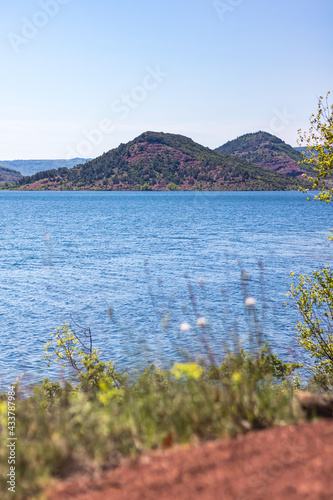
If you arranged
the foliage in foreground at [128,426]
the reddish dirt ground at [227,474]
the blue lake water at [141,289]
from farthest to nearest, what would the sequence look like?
the blue lake water at [141,289] < the foliage in foreground at [128,426] < the reddish dirt ground at [227,474]

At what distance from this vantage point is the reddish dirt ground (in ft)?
11.9

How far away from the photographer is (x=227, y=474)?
388 cm

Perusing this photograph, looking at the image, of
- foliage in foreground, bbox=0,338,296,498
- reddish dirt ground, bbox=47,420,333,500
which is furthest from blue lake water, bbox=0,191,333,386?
reddish dirt ground, bbox=47,420,333,500

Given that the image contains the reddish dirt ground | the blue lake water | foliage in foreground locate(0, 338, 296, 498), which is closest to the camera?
the reddish dirt ground

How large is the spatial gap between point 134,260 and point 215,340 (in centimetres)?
2754

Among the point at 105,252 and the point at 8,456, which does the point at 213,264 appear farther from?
the point at 8,456

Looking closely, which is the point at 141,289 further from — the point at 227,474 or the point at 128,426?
the point at 227,474

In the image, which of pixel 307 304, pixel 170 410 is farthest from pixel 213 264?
pixel 170 410

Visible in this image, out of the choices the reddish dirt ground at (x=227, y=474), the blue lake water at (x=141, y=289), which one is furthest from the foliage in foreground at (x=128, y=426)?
the blue lake water at (x=141, y=289)

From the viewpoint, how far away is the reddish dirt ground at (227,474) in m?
3.63

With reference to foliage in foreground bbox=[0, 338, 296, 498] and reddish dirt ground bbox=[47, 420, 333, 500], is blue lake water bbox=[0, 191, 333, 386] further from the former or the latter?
reddish dirt ground bbox=[47, 420, 333, 500]

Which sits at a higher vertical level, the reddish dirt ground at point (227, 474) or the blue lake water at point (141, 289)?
the reddish dirt ground at point (227, 474)

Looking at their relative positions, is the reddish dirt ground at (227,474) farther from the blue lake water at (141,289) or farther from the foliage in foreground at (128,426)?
the blue lake water at (141,289)

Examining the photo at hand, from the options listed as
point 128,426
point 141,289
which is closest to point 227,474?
point 128,426
